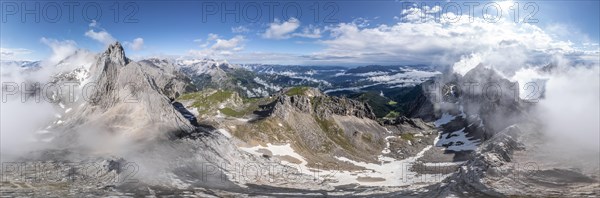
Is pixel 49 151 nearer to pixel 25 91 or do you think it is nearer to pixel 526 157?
pixel 25 91

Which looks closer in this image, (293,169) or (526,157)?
(526,157)

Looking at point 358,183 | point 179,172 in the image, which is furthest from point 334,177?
point 179,172

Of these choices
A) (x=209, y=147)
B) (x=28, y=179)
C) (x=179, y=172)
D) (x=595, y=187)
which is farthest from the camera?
(x=209, y=147)

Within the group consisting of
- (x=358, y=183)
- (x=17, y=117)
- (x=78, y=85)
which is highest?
(x=78, y=85)

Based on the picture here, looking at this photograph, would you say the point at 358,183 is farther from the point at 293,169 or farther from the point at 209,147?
the point at 209,147


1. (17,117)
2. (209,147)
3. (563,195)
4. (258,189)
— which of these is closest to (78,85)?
(17,117)

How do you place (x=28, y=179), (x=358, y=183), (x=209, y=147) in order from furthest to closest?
(x=358, y=183)
(x=209, y=147)
(x=28, y=179)

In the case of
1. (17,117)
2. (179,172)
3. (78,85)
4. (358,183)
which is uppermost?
(78,85)

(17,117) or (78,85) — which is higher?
(78,85)

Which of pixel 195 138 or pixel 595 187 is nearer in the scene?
pixel 595 187
